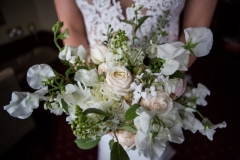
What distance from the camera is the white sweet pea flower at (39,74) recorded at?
0.59m

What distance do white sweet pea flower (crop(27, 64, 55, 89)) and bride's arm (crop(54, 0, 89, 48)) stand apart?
55 cm

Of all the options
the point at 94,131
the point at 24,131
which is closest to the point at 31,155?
the point at 24,131

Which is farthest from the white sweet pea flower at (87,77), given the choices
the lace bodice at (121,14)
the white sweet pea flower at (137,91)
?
the lace bodice at (121,14)

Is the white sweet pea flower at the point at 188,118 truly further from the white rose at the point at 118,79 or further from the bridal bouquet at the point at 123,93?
the white rose at the point at 118,79

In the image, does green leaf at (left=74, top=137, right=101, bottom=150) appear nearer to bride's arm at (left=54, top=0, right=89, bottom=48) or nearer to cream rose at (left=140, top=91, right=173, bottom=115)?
cream rose at (left=140, top=91, right=173, bottom=115)

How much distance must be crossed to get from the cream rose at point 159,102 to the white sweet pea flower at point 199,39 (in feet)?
0.44

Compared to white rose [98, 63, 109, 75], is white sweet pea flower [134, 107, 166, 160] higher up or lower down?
lower down

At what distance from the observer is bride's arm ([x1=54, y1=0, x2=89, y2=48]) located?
107cm

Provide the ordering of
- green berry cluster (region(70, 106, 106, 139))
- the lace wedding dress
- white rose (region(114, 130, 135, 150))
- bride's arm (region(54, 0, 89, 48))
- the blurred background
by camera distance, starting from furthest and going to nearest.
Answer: the blurred background, bride's arm (region(54, 0, 89, 48)), the lace wedding dress, white rose (region(114, 130, 135, 150)), green berry cluster (region(70, 106, 106, 139))

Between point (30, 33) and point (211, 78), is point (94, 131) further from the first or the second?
point (30, 33)

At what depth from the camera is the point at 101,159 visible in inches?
41.9

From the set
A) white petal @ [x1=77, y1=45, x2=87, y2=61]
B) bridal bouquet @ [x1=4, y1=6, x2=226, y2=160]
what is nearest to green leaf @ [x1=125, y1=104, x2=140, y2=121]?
bridal bouquet @ [x1=4, y1=6, x2=226, y2=160]

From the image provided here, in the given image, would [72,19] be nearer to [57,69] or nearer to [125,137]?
[125,137]

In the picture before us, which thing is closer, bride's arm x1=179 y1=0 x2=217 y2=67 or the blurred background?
bride's arm x1=179 y1=0 x2=217 y2=67
